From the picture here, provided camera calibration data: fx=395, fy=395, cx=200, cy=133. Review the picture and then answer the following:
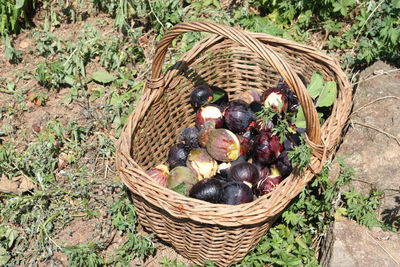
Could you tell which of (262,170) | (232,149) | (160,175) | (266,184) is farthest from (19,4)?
(266,184)

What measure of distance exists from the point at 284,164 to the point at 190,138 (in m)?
0.72

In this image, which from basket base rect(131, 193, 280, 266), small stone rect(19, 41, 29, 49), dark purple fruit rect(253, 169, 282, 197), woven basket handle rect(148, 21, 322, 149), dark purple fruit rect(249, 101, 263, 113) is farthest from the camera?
small stone rect(19, 41, 29, 49)

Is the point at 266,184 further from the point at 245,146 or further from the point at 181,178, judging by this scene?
the point at 181,178

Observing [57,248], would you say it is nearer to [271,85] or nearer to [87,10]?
[271,85]

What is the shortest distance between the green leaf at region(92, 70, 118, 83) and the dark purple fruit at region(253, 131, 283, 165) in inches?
68.7

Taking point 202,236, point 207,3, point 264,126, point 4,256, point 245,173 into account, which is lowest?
point 4,256

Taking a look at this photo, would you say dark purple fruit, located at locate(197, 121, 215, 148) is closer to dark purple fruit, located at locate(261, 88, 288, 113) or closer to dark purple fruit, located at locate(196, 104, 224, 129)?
dark purple fruit, located at locate(196, 104, 224, 129)

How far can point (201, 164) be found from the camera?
2.65m

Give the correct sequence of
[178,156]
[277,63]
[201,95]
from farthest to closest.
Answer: [201,95] → [178,156] → [277,63]

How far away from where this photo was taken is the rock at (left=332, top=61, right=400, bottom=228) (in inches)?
101

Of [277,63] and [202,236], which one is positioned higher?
[277,63]

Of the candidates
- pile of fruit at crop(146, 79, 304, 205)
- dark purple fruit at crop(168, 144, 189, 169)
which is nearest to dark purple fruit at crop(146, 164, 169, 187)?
pile of fruit at crop(146, 79, 304, 205)

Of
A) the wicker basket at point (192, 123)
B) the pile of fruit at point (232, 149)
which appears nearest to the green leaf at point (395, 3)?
the wicker basket at point (192, 123)

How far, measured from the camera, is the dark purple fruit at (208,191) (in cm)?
234
